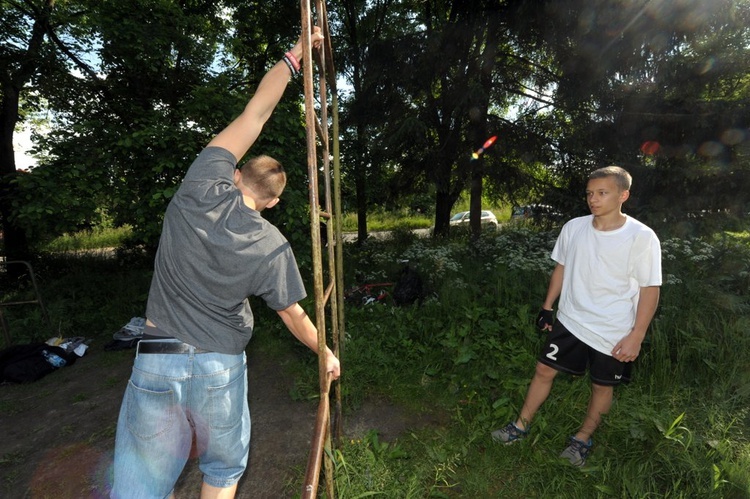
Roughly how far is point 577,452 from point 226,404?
236 centimetres

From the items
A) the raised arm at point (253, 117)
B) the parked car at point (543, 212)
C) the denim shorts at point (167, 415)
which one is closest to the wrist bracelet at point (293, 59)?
the raised arm at point (253, 117)

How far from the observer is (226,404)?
5.05 ft

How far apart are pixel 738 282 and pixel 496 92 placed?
633 cm

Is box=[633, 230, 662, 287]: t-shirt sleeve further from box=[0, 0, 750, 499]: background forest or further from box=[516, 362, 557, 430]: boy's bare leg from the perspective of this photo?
box=[0, 0, 750, 499]: background forest

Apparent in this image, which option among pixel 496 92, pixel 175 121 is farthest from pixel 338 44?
pixel 175 121

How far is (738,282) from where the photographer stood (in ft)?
16.6

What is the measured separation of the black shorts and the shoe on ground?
1.86 ft

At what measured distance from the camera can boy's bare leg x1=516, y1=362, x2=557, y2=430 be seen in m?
2.66

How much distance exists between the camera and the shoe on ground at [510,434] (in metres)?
2.78

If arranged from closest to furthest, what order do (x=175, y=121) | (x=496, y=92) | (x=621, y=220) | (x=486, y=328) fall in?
1. (x=621, y=220)
2. (x=486, y=328)
3. (x=175, y=121)
4. (x=496, y=92)

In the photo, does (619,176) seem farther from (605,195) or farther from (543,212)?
(543,212)

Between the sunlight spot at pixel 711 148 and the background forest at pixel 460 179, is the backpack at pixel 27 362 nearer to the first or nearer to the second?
the background forest at pixel 460 179

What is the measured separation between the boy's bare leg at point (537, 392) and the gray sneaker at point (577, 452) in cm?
29

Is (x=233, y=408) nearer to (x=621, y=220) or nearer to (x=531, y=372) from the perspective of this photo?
(x=621, y=220)
